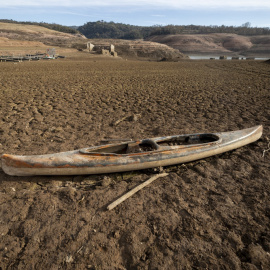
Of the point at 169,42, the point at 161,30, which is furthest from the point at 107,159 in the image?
the point at 161,30

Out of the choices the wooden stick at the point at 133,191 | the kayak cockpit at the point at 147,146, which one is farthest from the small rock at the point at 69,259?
the kayak cockpit at the point at 147,146

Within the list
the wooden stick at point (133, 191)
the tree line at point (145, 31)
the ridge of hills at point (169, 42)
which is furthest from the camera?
the tree line at point (145, 31)

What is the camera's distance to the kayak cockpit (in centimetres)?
345

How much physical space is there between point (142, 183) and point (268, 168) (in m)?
2.25

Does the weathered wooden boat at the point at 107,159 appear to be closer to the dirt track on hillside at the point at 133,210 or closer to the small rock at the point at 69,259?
the dirt track on hillside at the point at 133,210

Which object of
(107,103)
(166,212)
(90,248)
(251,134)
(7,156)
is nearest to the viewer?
(90,248)

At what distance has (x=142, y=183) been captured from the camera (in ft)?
10.2

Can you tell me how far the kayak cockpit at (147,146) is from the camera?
345 cm

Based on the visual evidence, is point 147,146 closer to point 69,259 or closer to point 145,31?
point 69,259

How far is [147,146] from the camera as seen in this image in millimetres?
3877

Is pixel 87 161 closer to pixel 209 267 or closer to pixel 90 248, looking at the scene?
pixel 90 248

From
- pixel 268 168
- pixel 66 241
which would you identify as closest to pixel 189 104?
pixel 268 168

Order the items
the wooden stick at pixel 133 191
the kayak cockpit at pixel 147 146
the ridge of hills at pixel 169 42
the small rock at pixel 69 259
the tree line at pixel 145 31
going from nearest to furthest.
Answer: the small rock at pixel 69 259
the wooden stick at pixel 133 191
the kayak cockpit at pixel 147 146
the ridge of hills at pixel 169 42
the tree line at pixel 145 31

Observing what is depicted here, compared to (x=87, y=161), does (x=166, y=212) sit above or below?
below
